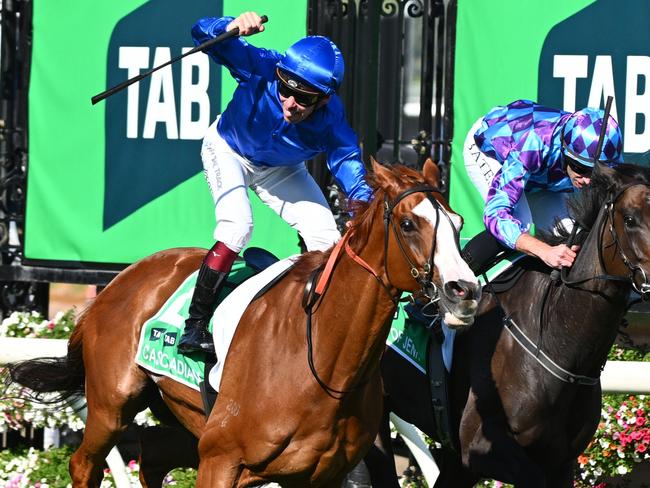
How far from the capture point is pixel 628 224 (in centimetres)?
434

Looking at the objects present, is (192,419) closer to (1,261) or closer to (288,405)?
(288,405)

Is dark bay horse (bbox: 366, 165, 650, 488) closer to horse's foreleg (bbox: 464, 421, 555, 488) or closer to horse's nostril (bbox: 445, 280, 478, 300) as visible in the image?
horse's foreleg (bbox: 464, 421, 555, 488)

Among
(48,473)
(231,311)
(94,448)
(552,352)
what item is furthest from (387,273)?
(48,473)

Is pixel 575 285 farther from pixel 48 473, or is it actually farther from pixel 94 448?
pixel 48 473

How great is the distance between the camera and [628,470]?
5871 millimetres

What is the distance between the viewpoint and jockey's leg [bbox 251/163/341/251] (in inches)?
193

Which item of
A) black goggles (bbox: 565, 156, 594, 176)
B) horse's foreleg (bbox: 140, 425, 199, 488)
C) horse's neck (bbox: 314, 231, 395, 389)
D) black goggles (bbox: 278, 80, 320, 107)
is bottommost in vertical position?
horse's foreleg (bbox: 140, 425, 199, 488)

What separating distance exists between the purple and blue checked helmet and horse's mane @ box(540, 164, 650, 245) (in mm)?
158

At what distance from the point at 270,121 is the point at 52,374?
159cm

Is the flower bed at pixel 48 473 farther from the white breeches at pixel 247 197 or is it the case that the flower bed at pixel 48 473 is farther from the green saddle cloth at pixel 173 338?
the white breeches at pixel 247 197

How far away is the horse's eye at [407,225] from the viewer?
379 centimetres

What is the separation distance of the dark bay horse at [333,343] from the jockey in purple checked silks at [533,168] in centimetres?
81

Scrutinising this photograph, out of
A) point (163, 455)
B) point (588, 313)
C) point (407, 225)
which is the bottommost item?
point (163, 455)

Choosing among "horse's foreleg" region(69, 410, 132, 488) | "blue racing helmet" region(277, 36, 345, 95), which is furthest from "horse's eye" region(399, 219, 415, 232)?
"horse's foreleg" region(69, 410, 132, 488)
